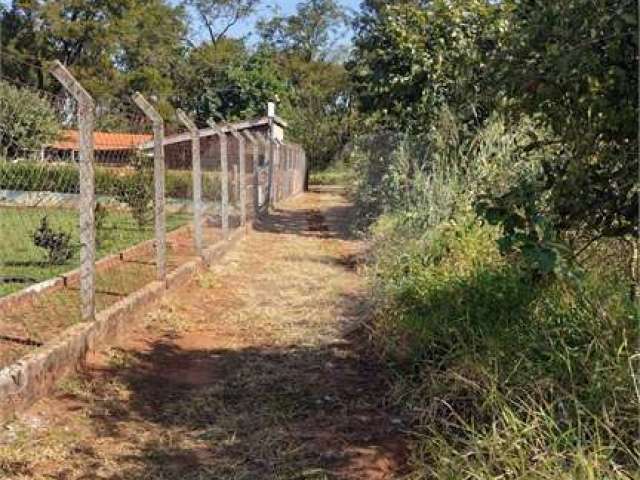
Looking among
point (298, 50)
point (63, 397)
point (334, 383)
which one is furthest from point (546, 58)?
point (298, 50)

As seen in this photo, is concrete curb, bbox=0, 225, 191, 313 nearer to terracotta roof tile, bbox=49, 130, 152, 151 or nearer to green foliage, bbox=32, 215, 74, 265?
green foliage, bbox=32, 215, 74, 265

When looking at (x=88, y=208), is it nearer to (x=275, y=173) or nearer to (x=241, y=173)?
(x=241, y=173)

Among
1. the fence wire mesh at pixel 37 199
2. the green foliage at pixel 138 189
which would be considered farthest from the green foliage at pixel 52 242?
the green foliage at pixel 138 189

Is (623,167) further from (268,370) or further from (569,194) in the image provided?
(268,370)

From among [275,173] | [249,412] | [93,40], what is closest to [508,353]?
[249,412]

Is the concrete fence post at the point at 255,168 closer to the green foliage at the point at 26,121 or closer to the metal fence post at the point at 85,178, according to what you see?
the green foliage at the point at 26,121

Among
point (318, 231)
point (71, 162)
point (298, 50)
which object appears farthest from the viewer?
point (298, 50)

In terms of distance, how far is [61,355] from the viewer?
Answer: 17.4ft

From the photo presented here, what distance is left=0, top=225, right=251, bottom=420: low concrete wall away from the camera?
459 centimetres

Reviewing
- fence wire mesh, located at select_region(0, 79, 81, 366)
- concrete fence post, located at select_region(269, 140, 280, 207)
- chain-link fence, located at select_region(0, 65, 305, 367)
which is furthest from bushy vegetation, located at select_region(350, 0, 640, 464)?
concrete fence post, located at select_region(269, 140, 280, 207)

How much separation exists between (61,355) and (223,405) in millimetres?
1120

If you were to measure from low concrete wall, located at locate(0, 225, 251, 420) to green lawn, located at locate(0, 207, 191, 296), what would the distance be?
1479 mm

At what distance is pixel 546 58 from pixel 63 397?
345 centimetres

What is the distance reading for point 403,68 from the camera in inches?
554
